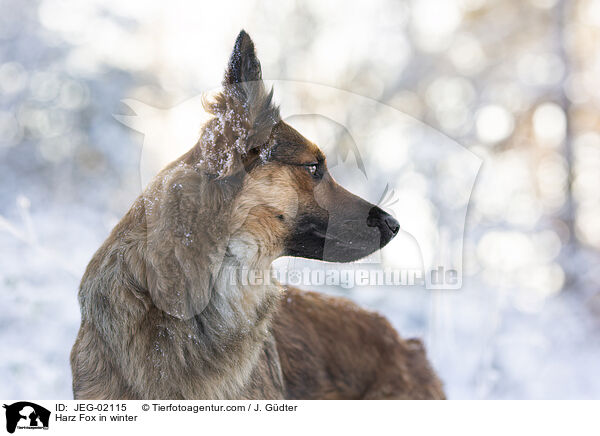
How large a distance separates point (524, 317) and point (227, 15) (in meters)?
3.40

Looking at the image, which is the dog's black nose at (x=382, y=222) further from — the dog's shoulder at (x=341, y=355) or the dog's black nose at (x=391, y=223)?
the dog's shoulder at (x=341, y=355)

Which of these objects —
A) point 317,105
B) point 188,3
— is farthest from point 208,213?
point 188,3

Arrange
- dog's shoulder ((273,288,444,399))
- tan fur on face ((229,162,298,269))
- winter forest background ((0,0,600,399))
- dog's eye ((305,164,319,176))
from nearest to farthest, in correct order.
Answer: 1. tan fur on face ((229,162,298,269))
2. dog's eye ((305,164,319,176))
3. dog's shoulder ((273,288,444,399))
4. winter forest background ((0,0,600,399))

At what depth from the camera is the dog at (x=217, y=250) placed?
1.58 m

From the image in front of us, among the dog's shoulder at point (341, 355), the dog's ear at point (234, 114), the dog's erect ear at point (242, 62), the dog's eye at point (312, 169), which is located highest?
the dog's erect ear at point (242, 62)

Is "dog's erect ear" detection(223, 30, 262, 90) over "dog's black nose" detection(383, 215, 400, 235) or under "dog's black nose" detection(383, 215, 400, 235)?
over

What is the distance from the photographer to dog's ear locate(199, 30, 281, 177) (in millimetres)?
1572

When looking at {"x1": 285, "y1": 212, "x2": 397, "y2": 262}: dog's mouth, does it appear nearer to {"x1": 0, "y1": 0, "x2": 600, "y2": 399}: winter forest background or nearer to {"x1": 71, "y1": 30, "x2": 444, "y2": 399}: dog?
{"x1": 71, "y1": 30, "x2": 444, "y2": 399}: dog

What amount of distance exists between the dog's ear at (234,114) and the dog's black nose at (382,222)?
637 mm

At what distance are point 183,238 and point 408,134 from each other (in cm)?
170
